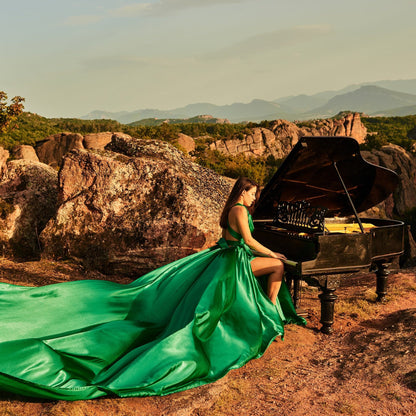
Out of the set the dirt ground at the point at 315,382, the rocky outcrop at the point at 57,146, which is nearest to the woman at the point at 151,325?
the dirt ground at the point at 315,382

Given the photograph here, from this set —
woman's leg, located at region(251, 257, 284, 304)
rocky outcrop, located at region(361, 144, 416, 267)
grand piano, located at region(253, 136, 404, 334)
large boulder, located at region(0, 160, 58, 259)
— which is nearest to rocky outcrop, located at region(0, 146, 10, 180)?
large boulder, located at region(0, 160, 58, 259)

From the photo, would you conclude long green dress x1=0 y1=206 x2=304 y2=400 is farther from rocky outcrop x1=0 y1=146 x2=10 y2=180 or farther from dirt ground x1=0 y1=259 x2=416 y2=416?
rocky outcrop x1=0 y1=146 x2=10 y2=180

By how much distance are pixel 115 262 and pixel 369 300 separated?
195 inches

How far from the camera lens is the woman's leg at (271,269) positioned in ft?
16.9

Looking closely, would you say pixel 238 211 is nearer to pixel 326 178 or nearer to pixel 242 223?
pixel 242 223

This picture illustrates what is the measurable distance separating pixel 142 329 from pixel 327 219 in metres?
3.72

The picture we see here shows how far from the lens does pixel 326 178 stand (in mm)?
6344

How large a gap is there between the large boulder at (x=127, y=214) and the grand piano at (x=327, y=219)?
2.80m

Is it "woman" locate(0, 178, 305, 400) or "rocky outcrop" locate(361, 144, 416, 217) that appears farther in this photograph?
"rocky outcrop" locate(361, 144, 416, 217)

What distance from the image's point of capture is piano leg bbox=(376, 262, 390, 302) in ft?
21.9

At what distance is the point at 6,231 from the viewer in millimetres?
9797

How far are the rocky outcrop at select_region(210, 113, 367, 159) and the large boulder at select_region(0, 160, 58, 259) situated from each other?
5056 centimetres

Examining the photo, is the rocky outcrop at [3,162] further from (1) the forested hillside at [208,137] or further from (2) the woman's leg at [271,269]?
(2) the woman's leg at [271,269]

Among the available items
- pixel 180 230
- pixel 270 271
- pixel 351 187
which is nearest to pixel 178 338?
pixel 270 271
